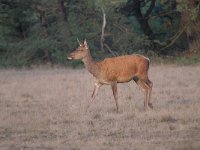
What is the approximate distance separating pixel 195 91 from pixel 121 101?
255 centimetres

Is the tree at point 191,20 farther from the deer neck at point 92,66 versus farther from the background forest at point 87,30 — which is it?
the deer neck at point 92,66

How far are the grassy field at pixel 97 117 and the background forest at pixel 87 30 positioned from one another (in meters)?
8.92

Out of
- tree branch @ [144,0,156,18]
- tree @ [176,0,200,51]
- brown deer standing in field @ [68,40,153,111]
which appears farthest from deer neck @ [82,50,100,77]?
tree branch @ [144,0,156,18]

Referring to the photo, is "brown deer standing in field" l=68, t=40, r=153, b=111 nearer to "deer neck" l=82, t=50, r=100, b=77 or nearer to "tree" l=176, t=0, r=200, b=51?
"deer neck" l=82, t=50, r=100, b=77

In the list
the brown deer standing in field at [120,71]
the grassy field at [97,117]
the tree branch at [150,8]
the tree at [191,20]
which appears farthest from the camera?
the tree branch at [150,8]

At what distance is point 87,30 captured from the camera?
110ft

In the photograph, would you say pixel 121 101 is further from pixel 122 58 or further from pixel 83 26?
→ pixel 83 26

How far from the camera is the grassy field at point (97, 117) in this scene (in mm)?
11539

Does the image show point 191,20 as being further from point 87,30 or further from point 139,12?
point 87,30

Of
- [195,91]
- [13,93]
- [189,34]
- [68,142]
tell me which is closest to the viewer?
[68,142]

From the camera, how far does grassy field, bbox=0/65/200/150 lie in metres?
11.5

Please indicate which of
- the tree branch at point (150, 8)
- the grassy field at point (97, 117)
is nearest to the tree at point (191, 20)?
the tree branch at point (150, 8)

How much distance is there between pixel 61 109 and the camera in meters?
16.2

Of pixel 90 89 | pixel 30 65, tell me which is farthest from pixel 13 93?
pixel 30 65
